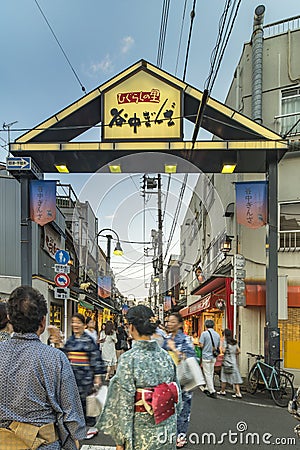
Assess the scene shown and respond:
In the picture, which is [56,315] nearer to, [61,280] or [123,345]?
[123,345]

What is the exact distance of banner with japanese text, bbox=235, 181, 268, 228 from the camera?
11.9 m

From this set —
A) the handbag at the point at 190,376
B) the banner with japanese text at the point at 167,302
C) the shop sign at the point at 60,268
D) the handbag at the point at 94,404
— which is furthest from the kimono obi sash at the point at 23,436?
the banner with japanese text at the point at 167,302

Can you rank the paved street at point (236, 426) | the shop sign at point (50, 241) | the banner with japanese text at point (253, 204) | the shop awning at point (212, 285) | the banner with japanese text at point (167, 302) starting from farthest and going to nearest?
the banner with japanese text at point (167, 302)
the shop sign at point (50, 241)
the shop awning at point (212, 285)
the banner with japanese text at point (253, 204)
the paved street at point (236, 426)

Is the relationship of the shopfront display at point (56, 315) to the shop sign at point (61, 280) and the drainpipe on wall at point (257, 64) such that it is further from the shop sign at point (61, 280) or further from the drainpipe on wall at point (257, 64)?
the drainpipe on wall at point (257, 64)

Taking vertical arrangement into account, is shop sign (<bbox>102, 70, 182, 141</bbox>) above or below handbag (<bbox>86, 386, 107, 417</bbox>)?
above

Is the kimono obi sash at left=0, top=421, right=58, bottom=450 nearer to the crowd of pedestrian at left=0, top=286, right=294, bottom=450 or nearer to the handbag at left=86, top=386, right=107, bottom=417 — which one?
the crowd of pedestrian at left=0, top=286, right=294, bottom=450

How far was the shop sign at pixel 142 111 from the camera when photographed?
40.1 feet

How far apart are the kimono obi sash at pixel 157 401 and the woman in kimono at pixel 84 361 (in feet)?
9.35

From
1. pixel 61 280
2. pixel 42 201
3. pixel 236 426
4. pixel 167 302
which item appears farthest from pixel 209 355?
pixel 167 302

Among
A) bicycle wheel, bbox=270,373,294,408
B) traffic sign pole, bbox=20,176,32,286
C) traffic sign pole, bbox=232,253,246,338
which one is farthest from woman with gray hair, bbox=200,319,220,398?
traffic sign pole, bbox=20,176,32,286

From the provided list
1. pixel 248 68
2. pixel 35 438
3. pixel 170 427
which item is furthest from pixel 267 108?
pixel 35 438

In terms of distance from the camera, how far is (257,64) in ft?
49.7

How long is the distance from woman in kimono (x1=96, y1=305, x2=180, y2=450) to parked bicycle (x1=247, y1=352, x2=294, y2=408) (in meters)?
7.35

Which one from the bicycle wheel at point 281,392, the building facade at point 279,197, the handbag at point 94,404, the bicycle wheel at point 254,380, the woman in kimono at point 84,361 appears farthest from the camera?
the building facade at point 279,197
